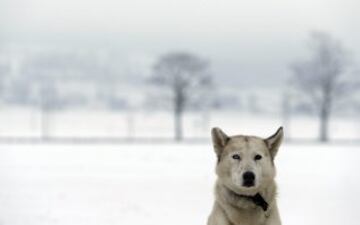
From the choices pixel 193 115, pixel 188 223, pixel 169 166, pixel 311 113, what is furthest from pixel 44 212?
pixel 193 115

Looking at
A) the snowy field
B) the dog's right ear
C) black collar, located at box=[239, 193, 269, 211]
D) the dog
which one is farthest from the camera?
the snowy field

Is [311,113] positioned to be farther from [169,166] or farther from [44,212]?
[44,212]

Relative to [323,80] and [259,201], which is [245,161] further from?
[323,80]

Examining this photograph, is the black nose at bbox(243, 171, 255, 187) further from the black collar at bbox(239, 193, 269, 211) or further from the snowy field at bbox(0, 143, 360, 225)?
the snowy field at bbox(0, 143, 360, 225)

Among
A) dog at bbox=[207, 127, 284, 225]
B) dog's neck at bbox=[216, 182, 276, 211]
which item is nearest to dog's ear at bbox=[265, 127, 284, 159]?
dog at bbox=[207, 127, 284, 225]

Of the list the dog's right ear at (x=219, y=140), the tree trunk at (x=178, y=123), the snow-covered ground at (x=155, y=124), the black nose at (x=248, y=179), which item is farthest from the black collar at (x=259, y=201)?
the tree trunk at (x=178, y=123)

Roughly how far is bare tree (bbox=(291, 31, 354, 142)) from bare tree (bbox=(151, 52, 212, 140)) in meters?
13.0

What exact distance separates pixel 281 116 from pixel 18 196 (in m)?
71.0

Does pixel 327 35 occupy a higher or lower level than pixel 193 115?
higher

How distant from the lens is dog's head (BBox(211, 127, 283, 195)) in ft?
22.5

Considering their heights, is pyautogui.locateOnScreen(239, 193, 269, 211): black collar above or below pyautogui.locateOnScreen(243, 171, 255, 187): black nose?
below

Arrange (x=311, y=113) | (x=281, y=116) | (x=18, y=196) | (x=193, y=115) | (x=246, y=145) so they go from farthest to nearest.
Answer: (x=281, y=116) → (x=193, y=115) → (x=311, y=113) → (x=18, y=196) → (x=246, y=145)

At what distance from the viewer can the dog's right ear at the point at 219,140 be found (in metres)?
7.26

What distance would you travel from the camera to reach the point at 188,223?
42.3 feet
